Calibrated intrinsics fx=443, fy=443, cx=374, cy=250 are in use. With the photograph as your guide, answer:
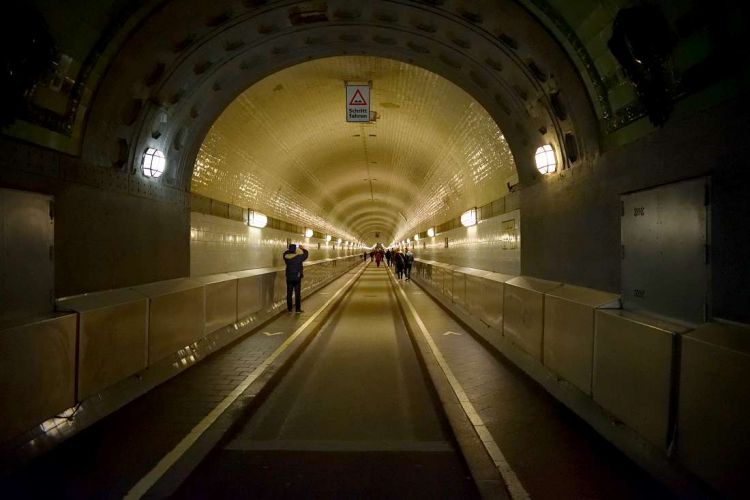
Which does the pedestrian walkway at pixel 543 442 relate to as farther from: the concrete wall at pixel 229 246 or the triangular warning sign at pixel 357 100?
the triangular warning sign at pixel 357 100

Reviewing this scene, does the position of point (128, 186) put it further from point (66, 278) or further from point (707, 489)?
point (707, 489)

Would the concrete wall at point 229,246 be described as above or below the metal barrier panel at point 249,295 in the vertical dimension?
above

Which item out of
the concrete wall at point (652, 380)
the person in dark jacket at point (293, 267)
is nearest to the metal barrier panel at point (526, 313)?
the concrete wall at point (652, 380)

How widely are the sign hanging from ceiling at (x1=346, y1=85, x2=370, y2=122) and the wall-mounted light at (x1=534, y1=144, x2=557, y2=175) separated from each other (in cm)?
457

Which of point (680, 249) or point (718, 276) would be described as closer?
point (718, 276)

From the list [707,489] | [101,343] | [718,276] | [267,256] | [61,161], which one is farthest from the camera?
[267,256]

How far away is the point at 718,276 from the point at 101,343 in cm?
581

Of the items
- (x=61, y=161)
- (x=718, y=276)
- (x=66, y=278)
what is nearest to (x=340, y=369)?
(x=66, y=278)

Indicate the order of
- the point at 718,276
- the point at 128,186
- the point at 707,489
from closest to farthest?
the point at 707,489 < the point at 718,276 < the point at 128,186

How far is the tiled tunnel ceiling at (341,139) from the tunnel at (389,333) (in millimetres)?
168

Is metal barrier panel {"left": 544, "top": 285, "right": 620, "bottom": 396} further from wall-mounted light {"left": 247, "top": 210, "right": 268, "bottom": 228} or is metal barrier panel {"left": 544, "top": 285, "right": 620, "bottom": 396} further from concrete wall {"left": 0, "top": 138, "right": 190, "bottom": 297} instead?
wall-mounted light {"left": 247, "top": 210, "right": 268, "bottom": 228}

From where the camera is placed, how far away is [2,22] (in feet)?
12.5

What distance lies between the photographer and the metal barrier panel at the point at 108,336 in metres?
4.46

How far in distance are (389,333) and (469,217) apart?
14.7 ft
